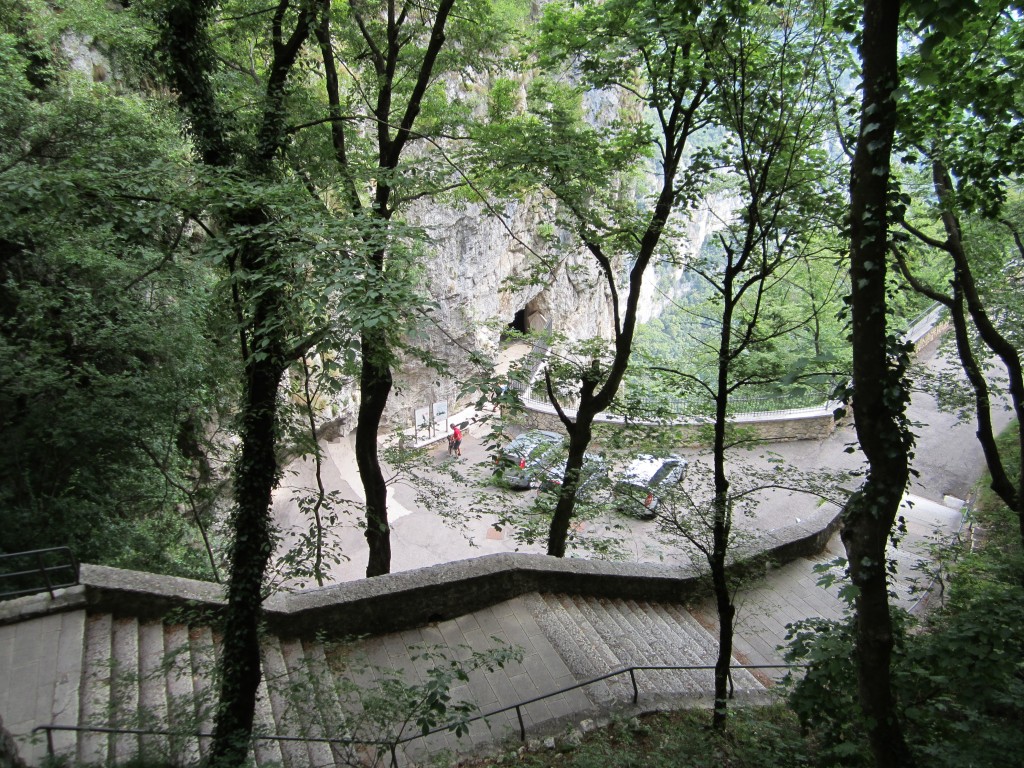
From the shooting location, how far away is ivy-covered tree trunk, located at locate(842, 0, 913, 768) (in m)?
2.75

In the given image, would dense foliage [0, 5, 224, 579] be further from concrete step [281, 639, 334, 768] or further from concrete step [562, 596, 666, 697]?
concrete step [562, 596, 666, 697]

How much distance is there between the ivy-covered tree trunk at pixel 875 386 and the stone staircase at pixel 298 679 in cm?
249

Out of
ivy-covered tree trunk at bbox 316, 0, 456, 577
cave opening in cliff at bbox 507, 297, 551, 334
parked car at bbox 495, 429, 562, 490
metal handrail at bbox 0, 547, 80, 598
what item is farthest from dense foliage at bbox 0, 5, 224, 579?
cave opening in cliff at bbox 507, 297, 551, 334

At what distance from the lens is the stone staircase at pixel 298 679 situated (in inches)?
171

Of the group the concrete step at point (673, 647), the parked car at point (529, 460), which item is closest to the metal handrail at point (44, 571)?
the parked car at point (529, 460)

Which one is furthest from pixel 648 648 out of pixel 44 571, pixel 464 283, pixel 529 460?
pixel 464 283

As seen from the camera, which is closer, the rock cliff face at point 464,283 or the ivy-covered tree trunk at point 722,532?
the ivy-covered tree trunk at point 722,532

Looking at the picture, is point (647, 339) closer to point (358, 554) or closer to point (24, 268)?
point (358, 554)

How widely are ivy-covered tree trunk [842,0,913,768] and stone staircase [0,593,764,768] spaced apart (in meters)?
2.49

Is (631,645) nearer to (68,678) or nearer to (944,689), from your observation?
(944,689)

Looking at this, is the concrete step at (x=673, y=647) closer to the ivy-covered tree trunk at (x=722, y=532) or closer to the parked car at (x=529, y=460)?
the ivy-covered tree trunk at (x=722, y=532)

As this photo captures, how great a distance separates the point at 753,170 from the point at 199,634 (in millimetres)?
6707

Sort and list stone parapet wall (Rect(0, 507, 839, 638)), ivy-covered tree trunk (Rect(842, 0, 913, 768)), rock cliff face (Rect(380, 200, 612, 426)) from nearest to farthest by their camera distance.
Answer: ivy-covered tree trunk (Rect(842, 0, 913, 768))
stone parapet wall (Rect(0, 507, 839, 638))
rock cliff face (Rect(380, 200, 612, 426))

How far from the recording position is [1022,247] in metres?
7.20
